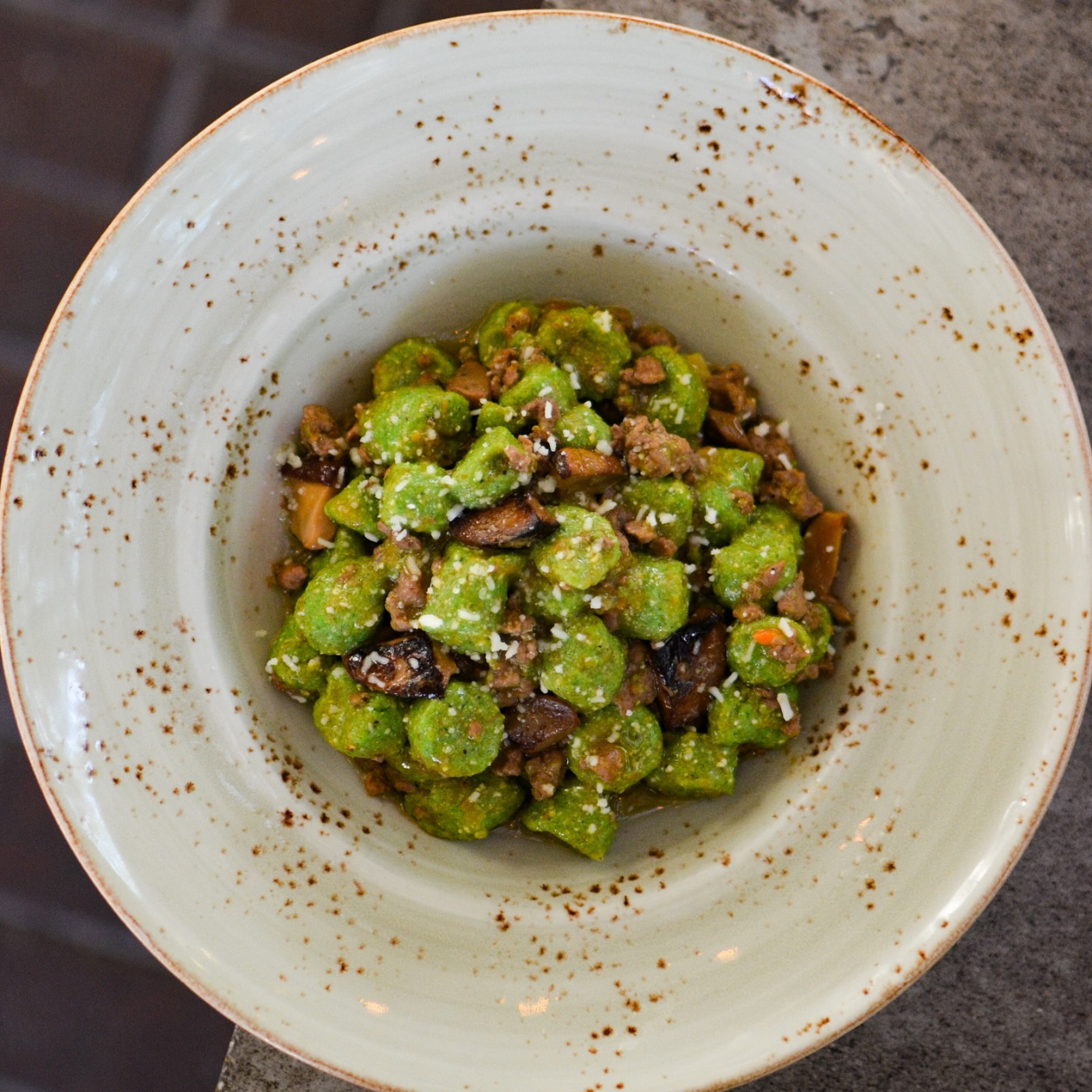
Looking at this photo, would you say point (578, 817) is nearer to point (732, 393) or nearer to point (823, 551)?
point (823, 551)

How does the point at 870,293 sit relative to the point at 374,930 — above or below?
A: above

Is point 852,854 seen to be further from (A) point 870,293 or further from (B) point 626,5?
(B) point 626,5

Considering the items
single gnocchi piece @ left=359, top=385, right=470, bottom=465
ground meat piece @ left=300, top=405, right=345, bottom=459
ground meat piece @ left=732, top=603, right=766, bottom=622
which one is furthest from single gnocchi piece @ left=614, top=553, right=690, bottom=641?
ground meat piece @ left=300, top=405, right=345, bottom=459

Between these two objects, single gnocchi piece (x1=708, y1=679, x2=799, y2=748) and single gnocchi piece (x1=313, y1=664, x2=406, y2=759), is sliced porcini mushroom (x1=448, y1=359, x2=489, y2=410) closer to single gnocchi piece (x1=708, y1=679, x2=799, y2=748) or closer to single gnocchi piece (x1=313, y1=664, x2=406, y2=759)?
single gnocchi piece (x1=313, y1=664, x2=406, y2=759)

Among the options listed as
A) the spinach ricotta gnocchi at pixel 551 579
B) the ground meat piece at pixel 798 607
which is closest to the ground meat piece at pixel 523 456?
the spinach ricotta gnocchi at pixel 551 579

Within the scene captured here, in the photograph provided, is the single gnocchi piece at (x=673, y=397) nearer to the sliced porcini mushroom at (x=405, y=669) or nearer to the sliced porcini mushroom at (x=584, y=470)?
the sliced porcini mushroom at (x=584, y=470)

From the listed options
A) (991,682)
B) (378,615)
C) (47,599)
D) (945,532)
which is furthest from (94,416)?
(991,682)

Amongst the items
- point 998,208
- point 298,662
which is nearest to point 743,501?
point 298,662
